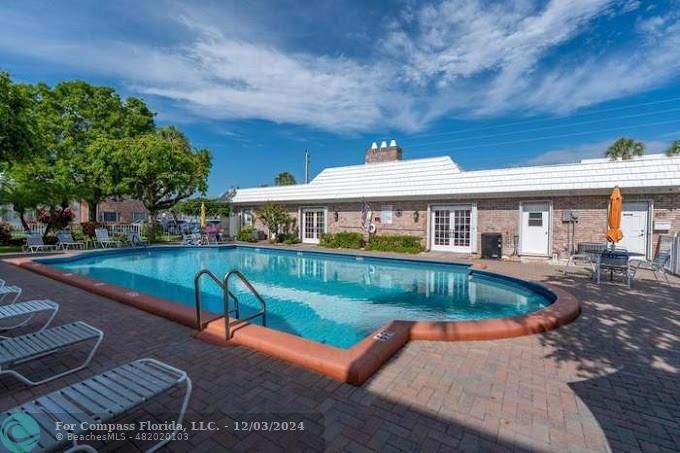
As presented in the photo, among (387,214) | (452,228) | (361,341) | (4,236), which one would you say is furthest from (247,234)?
(361,341)

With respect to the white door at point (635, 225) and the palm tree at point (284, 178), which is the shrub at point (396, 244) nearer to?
the white door at point (635, 225)

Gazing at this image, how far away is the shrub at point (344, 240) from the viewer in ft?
52.0

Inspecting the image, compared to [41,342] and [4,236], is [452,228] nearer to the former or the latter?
[41,342]

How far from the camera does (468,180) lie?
43.0ft

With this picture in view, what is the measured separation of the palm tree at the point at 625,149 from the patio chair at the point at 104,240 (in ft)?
127

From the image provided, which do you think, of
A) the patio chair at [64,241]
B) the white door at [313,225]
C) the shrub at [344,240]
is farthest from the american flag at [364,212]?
the patio chair at [64,241]

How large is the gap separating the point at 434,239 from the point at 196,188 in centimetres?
1564

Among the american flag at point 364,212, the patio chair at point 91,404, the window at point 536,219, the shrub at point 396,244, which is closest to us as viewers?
the patio chair at point 91,404

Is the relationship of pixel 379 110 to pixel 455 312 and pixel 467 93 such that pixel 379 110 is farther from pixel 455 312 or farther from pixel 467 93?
pixel 455 312

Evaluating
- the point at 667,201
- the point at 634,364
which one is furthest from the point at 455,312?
the point at 667,201

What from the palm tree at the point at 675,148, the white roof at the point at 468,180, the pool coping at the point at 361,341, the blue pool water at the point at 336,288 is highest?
the palm tree at the point at 675,148

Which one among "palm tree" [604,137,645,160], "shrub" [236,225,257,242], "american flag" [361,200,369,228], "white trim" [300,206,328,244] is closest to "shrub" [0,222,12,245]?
"shrub" [236,225,257,242]

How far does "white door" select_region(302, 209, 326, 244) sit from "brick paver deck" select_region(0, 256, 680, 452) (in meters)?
13.9

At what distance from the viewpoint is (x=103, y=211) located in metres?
33.5
